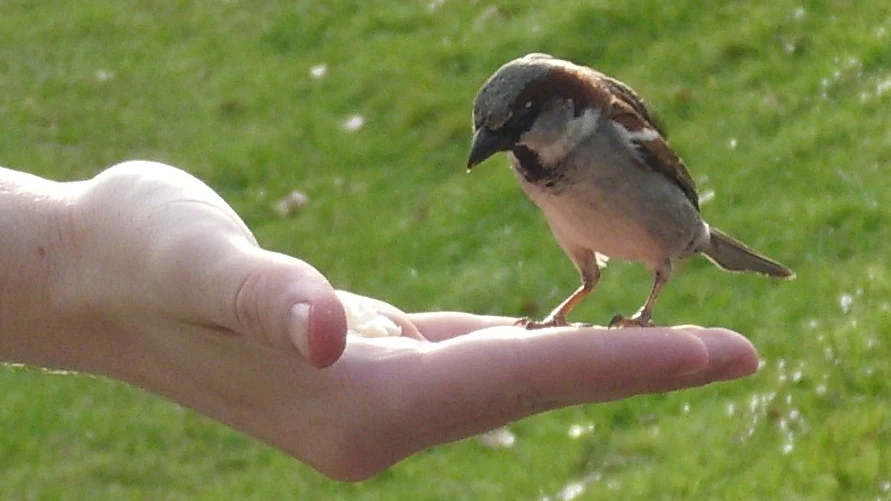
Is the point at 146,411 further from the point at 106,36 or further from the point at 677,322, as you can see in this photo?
the point at 106,36

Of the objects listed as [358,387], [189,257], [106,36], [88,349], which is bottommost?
[106,36]

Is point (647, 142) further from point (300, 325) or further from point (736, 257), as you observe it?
point (300, 325)

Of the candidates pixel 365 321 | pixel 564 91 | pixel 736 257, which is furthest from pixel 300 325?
pixel 736 257

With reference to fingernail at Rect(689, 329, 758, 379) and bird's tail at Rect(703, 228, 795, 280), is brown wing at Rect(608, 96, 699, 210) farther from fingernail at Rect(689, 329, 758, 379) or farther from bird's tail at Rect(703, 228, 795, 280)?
fingernail at Rect(689, 329, 758, 379)

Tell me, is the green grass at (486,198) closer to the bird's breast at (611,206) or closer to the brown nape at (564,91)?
the bird's breast at (611,206)

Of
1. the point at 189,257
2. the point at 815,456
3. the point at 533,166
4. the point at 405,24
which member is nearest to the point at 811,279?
the point at 815,456

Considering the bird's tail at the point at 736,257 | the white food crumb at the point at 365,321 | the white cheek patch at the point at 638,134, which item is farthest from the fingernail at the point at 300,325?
the bird's tail at the point at 736,257

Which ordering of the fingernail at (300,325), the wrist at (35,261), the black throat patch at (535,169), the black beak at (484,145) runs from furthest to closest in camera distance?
the black throat patch at (535,169), the black beak at (484,145), the wrist at (35,261), the fingernail at (300,325)
